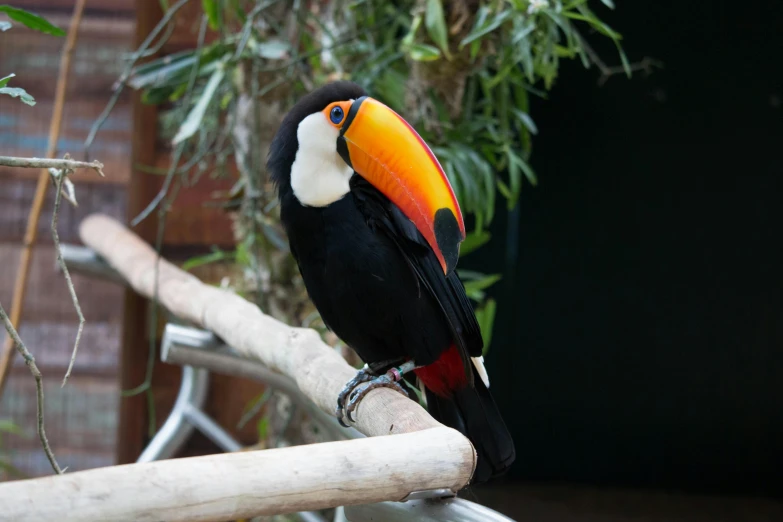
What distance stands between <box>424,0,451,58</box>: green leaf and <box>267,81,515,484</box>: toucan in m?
0.30

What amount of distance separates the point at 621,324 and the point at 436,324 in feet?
6.27

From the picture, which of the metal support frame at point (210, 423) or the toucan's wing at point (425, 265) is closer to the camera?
the metal support frame at point (210, 423)

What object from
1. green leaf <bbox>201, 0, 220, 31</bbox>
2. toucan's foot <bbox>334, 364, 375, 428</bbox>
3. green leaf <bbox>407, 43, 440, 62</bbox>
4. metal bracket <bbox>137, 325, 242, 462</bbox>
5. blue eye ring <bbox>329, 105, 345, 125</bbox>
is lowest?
metal bracket <bbox>137, 325, 242, 462</bbox>

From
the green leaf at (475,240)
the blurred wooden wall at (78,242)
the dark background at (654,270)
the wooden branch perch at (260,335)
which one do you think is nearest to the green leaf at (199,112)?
the wooden branch perch at (260,335)

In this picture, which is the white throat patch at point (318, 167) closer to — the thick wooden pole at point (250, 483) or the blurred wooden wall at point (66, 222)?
the thick wooden pole at point (250, 483)

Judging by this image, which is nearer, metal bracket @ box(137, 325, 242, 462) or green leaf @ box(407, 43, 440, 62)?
green leaf @ box(407, 43, 440, 62)

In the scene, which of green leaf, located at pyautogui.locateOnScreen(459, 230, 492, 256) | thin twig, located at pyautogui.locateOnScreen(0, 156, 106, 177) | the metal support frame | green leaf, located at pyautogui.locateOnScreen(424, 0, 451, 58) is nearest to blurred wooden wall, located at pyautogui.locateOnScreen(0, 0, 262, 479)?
the metal support frame

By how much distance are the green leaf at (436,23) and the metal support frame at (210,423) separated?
2.19ft

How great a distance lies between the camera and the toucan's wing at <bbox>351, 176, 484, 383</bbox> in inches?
46.9

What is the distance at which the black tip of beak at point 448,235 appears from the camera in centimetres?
104

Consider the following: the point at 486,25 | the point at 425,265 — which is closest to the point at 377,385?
the point at 425,265

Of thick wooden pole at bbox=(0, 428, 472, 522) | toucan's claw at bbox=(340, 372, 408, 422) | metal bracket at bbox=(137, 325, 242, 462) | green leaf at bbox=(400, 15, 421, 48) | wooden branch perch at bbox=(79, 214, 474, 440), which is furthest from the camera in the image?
metal bracket at bbox=(137, 325, 242, 462)

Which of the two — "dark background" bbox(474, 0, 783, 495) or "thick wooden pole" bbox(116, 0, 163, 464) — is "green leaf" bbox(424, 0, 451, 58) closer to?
"thick wooden pole" bbox(116, 0, 163, 464)

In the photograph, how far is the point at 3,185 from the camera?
7.06 feet
